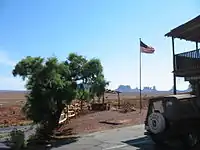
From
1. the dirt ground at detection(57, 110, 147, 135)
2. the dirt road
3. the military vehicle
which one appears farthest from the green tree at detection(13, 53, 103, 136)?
the military vehicle

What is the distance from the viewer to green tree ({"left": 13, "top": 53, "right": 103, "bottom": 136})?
66.1 ft

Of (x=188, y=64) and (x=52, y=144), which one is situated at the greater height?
(x=188, y=64)

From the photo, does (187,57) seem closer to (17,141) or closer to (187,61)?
(187,61)

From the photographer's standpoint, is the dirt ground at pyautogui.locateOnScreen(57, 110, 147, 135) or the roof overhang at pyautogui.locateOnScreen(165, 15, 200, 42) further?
the dirt ground at pyautogui.locateOnScreen(57, 110, 147, 135)

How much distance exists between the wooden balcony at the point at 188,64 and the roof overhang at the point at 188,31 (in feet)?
4.05

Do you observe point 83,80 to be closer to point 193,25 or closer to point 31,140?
point 31,140

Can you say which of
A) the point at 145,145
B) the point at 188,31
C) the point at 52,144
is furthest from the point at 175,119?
the point at 188,31

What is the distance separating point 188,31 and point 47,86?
8.72 metres

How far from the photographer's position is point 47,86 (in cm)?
2031

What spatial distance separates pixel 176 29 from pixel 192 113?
9071mm

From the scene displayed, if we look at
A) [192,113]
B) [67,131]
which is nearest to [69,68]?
[67,131]

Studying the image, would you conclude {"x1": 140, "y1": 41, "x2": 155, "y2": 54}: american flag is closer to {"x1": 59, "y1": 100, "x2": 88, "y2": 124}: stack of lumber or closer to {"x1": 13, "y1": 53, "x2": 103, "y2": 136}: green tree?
{"x1": 59, "y1": 100, "x2": 88, "y2": 124}: stack of lumber

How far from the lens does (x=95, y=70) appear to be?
2200 centimetres

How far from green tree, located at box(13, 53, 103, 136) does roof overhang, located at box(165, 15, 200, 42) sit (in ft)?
16.5
